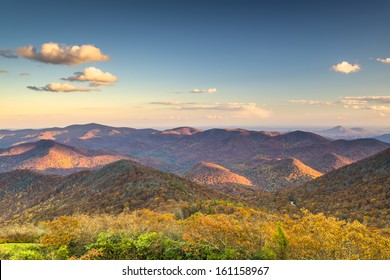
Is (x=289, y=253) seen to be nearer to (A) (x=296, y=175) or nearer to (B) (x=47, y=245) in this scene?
(B) (x=47, y=245)

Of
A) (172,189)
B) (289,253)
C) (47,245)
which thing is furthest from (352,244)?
(172,189)

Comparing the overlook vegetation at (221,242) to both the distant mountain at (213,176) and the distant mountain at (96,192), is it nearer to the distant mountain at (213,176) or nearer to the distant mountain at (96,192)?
the distant mountain at (96,192)

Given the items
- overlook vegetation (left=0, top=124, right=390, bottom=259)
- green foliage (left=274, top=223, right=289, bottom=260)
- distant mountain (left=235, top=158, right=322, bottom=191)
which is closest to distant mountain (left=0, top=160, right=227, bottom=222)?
overlook vegetation (left=0, top=124, right=390, bottom=259)

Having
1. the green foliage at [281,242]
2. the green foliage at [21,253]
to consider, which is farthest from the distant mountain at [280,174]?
the green foliage at [21,253]

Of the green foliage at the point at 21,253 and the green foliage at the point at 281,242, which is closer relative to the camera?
the green foliage at the point at 281,242

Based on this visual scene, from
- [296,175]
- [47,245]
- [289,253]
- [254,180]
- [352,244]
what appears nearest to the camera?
[352,244]

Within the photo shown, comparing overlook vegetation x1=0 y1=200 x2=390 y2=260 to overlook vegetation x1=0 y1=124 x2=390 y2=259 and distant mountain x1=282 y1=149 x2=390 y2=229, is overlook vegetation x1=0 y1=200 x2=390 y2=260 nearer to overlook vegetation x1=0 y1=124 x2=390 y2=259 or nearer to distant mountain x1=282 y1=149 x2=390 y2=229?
overlook vegetation x1=0 y1=124 x2=390 y2=259
